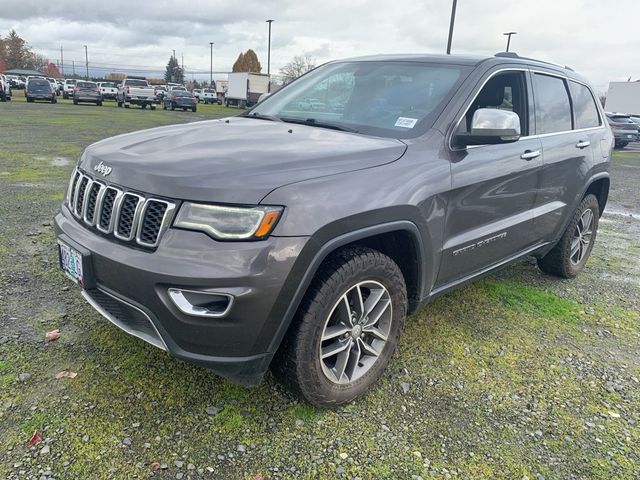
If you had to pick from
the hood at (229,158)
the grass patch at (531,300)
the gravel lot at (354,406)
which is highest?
the hood at (229,158)

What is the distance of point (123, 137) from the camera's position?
3.08 m

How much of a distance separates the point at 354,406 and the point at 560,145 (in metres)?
2.64

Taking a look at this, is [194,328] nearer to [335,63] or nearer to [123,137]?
[123,137]

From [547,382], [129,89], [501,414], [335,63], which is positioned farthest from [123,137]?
[129,89]

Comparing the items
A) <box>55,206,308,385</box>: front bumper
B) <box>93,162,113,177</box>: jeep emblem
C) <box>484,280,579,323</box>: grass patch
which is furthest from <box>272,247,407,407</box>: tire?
<box>484,280,579,323</box>: grass patch

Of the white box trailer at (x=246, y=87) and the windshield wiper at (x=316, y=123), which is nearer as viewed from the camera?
the windshield wiper at (x=316, y=123)

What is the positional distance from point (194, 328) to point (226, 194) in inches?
22.7

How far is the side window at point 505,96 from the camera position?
3.34 m

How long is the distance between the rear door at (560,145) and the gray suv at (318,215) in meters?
0.05

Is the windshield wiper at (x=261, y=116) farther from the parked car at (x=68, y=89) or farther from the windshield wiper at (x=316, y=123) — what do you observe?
the parked car at (x=68, y=89)

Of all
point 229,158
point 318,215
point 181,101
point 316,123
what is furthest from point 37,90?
point 318,215

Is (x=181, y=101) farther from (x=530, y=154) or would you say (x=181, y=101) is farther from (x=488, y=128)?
(x=488, y=128)

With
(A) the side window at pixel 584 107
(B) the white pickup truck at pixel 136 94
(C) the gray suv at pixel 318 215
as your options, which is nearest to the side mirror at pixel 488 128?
(C) the gray suv at pixel 318 215

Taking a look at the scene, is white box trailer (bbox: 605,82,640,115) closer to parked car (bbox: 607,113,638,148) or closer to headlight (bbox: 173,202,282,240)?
parked car (bbox: 607,113,638,148)
